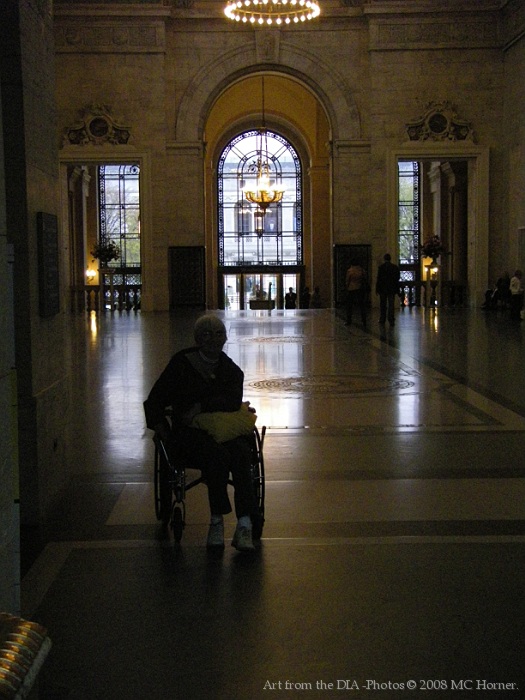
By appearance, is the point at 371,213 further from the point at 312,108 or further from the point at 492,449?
the point at 492,449

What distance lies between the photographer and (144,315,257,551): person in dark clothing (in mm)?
5277

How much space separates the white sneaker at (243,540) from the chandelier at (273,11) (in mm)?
20885

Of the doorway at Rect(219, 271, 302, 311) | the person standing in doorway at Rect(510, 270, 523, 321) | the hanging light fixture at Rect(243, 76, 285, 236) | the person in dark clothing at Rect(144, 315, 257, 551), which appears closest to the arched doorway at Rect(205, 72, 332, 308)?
the doorway at Rect(219, 271, 302, 311)

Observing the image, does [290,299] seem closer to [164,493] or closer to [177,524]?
[164,493]

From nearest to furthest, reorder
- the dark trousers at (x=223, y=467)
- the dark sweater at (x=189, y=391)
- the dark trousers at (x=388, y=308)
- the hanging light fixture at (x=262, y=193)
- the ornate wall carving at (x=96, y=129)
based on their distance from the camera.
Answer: the dark trousers at (x=223, y=467) → the dark sweater at (x=189, y=391) → the dark trousers at (x=388, y=308) → the ornate wall carving at (x=96, y=129) → the hanging light fixture at (x=262, y=193)

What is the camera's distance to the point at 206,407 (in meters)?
5.58

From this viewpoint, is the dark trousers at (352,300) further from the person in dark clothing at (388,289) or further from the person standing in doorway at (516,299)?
the person standing in doorway at (516,299)

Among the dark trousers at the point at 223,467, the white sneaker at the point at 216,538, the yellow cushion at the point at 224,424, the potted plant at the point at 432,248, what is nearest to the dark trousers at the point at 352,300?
the potted plant at the point at 432,248

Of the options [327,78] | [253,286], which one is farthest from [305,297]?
[327,78]

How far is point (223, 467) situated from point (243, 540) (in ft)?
1.24

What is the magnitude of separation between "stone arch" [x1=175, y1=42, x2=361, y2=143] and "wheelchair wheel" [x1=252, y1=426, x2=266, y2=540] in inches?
981

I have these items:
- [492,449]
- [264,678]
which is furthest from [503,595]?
[492,449]

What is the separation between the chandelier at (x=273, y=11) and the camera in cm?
2450

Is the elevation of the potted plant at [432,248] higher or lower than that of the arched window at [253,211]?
lower
